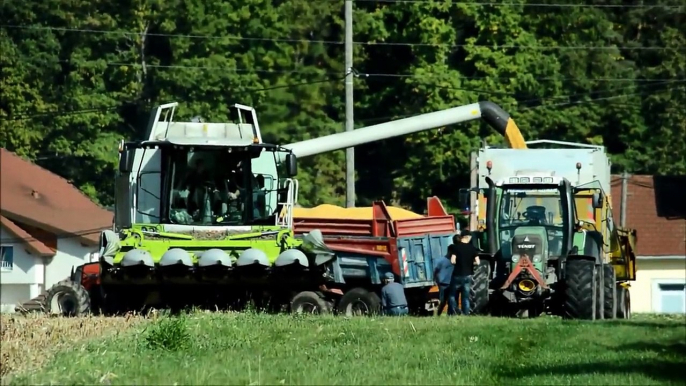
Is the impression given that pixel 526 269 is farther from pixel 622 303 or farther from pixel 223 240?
pixel 223 240

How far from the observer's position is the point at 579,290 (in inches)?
870

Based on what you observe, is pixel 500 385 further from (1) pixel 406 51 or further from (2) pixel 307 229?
(1) pixel 406 51

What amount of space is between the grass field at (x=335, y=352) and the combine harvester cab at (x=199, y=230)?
2.87 metres

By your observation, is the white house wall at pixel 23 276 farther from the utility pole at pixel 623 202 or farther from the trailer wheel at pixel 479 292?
the trailer wheel at pixel 479 292

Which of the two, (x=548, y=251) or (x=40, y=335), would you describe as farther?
(x=548, y=251)

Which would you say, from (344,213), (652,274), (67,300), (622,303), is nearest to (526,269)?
(622,303)

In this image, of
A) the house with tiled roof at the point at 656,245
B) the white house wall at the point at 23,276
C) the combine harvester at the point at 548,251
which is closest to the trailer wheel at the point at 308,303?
the combine harvester at the point at 548,251

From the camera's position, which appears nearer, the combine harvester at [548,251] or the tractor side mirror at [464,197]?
the combine harvester at [548,251]

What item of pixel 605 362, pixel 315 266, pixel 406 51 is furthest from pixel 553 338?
pixel 406 51

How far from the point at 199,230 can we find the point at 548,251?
6.03m

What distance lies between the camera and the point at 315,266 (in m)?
21.4

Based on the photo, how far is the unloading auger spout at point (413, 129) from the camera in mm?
35812

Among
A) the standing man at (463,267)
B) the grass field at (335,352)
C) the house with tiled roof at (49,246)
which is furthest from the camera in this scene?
the house with tiled roof at (49,246)

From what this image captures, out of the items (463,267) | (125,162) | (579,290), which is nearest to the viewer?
(579,290)
